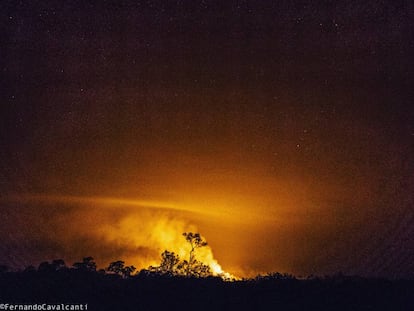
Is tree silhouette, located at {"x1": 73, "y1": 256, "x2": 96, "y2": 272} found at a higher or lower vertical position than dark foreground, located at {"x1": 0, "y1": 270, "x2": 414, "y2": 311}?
higher

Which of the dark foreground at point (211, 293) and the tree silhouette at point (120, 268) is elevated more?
the tree silhouette at point (120, 268)

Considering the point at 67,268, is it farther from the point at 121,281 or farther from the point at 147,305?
the point at 147,305

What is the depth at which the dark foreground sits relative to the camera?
39.4 meters

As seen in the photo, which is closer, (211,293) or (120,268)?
(211,293)

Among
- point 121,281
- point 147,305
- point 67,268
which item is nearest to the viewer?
point 147,305

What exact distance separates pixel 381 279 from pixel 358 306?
7.36 m

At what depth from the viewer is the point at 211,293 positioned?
135 feet

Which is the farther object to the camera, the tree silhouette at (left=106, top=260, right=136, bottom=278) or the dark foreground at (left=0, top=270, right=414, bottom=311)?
the tree silhouette at (left=106, top=260, right=136, bottom=278)

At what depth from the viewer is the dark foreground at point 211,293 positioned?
39.4 meters

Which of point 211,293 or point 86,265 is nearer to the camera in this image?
point 211,293

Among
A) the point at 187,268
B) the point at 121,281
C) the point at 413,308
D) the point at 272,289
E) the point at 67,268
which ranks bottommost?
the point at 413,308

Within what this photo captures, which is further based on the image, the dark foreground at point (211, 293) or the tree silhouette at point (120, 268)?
the tree silhouette at point (120, 268)

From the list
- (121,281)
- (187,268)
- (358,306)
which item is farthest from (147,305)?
(187,268)

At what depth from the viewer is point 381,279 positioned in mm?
46250
